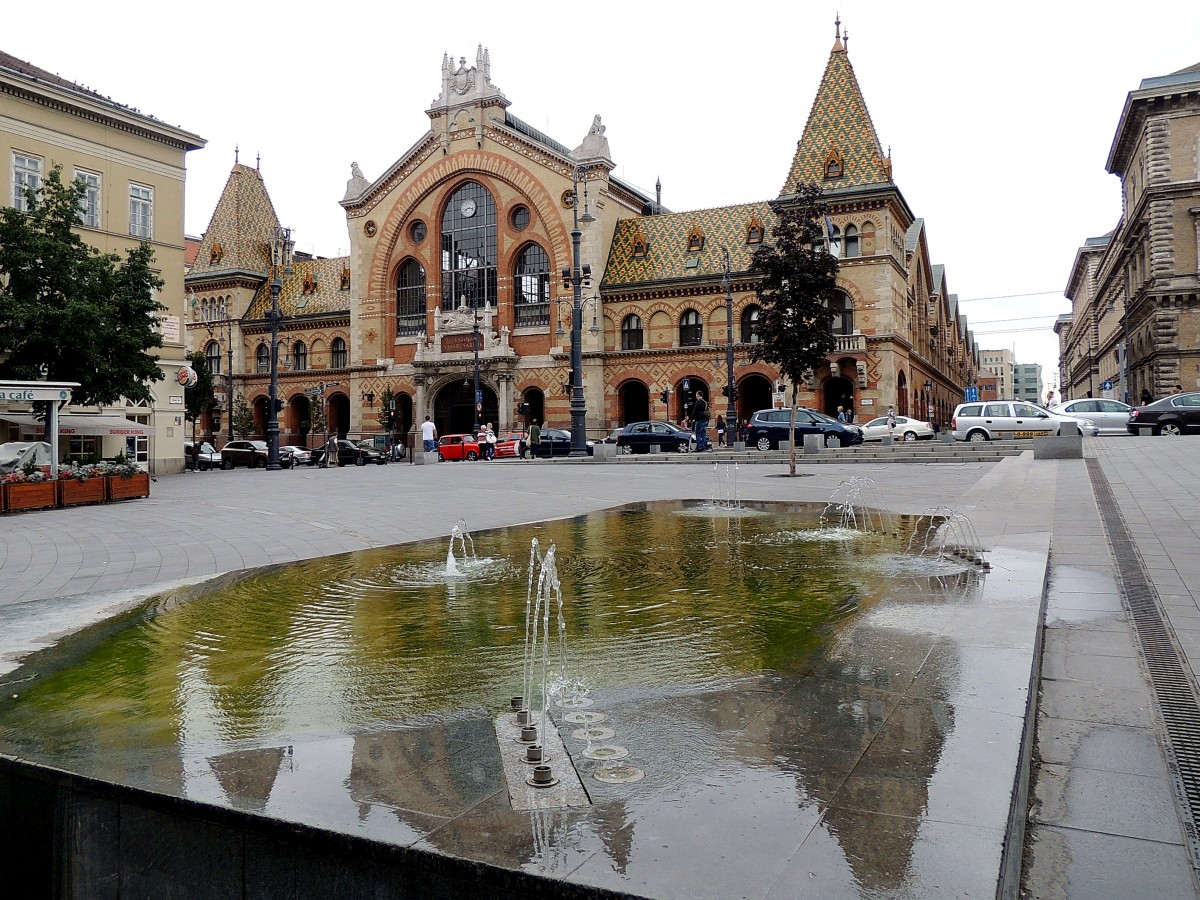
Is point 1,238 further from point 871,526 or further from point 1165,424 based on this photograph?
point 1165,424

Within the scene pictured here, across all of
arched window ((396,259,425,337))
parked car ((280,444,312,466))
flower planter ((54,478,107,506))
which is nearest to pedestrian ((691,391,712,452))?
parked car ((280,444,312,466))

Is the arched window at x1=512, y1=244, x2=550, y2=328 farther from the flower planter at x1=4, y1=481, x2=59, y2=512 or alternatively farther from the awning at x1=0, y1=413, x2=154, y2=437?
the flower planter at x1=4, y1=481, x2=59, y2=512

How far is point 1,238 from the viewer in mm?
23547

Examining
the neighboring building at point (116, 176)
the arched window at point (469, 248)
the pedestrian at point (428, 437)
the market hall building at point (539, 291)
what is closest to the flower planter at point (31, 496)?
the neighboring building at point (116, 176)

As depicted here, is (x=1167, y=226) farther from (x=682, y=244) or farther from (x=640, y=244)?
(x=640, y=244)

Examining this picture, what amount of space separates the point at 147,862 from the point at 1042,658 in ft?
13.8

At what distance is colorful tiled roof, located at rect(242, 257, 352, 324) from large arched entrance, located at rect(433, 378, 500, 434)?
10.2 meters

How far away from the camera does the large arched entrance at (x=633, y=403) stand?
48.6 meters

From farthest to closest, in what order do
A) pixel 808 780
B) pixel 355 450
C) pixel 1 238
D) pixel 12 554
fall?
pixel 355 450
pixel 1 238
pixel 12 554
pixel 808 780

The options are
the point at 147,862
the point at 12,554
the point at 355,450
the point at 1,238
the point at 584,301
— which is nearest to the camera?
the point at 147,862

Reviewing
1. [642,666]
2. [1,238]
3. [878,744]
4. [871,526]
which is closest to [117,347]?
[1,238]

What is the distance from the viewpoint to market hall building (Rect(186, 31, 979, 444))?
141ft

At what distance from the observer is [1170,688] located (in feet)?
13.1

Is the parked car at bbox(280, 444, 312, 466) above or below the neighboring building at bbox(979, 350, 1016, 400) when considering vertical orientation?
below
